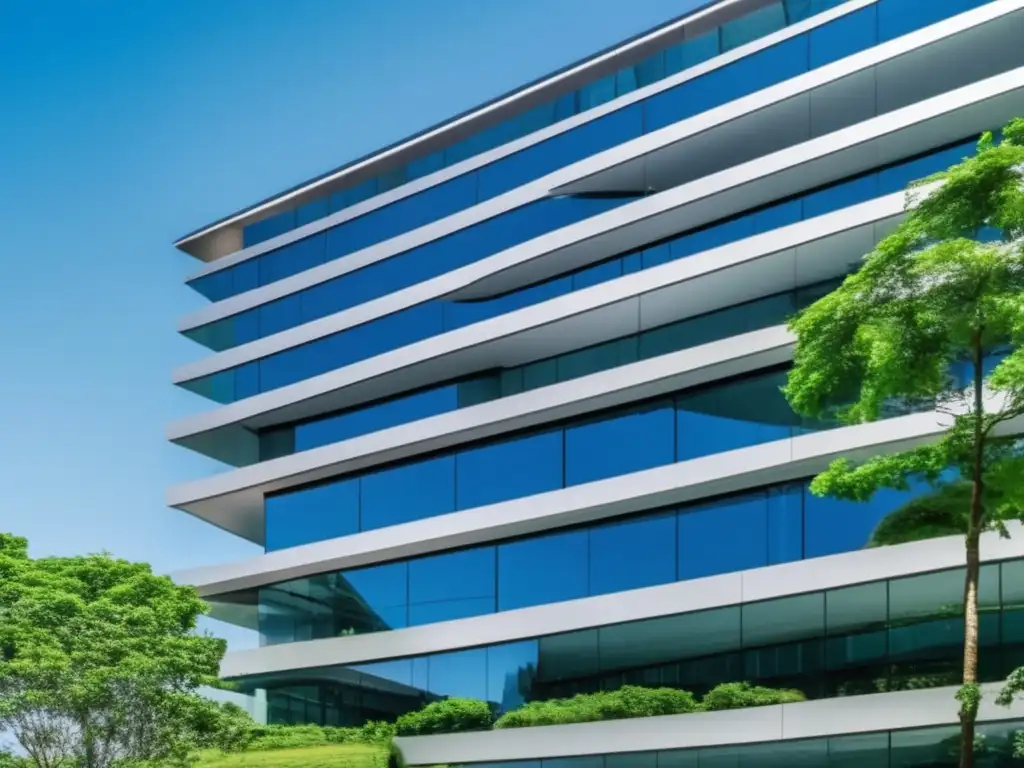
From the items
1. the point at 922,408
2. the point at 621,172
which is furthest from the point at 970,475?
the point at 621,172

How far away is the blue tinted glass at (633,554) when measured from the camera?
3450 centimetres

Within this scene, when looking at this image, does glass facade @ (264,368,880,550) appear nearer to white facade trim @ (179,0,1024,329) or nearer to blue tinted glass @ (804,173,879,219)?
blue tinted glass @ (804,173,879,219)

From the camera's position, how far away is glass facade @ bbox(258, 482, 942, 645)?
3169 centimetres

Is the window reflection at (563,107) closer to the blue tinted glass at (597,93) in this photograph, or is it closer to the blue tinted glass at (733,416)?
the blue tinted glass at (597,93)

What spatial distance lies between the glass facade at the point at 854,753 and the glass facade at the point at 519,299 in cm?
1204

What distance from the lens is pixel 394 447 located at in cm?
4088

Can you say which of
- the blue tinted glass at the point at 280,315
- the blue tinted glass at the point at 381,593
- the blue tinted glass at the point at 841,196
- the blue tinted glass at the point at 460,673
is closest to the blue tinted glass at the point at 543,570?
the blue tinted glass at the point at 460,673

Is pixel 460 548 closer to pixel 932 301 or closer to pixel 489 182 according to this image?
pixel 489 182

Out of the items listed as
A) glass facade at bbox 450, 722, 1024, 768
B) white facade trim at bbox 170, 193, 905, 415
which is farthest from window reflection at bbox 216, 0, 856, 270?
glass facade at bbox 450, 722, 1024, 768

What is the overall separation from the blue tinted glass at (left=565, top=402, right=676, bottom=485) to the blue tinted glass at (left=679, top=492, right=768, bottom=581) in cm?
176

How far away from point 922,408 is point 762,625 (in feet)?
20.7

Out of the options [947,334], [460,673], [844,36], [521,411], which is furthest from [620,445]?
[947,334]

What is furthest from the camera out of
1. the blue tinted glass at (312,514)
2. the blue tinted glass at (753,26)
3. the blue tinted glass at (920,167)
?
the blue tinted glass at (312,514)

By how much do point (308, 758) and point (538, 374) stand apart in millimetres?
12070
